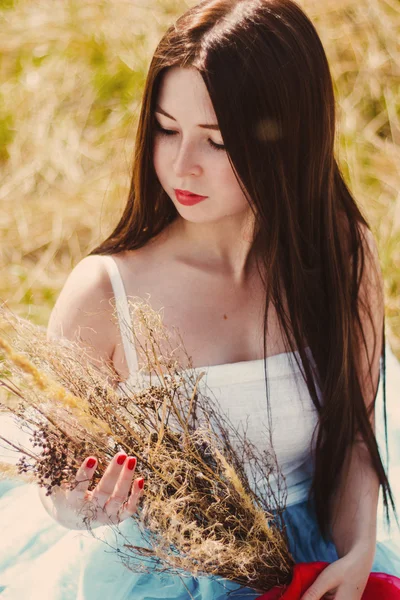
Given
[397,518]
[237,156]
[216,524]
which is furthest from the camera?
[397,518]

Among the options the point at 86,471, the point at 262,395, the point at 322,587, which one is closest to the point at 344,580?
the point at 322,587

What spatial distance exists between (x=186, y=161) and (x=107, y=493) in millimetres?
571

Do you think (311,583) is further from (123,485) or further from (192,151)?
(192,151)

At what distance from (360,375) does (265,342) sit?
10.0 inches

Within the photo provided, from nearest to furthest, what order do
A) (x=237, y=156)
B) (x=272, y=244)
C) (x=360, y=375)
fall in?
1. (x=237, y=156)
2. (x=272, y=244)
3. (x=360, y=375)

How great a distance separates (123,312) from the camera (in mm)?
1419

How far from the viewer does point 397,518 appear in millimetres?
1734

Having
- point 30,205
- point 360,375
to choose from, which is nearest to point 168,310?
point 360,375

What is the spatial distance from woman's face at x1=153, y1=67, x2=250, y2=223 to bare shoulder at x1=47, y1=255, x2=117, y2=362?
239 millimetres

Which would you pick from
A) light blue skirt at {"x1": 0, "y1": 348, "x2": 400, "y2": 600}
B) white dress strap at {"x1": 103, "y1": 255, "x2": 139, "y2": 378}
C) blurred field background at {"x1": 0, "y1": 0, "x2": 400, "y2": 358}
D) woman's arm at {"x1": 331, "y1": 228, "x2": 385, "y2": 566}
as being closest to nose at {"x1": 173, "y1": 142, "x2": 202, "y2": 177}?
white dress strap at {"x1": 103, "y1": 255, "x2": 139, "y2": 378}

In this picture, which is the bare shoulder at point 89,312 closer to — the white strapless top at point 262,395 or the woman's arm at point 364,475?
the white strapless top at point 262,395

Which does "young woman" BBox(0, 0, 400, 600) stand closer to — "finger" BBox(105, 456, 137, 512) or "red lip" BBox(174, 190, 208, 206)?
"red lip" BBox(174, 190, 208, 206)

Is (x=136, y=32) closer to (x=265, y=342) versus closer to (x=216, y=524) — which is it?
(x=265, y=342)

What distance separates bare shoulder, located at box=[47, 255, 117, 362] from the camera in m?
1.39
